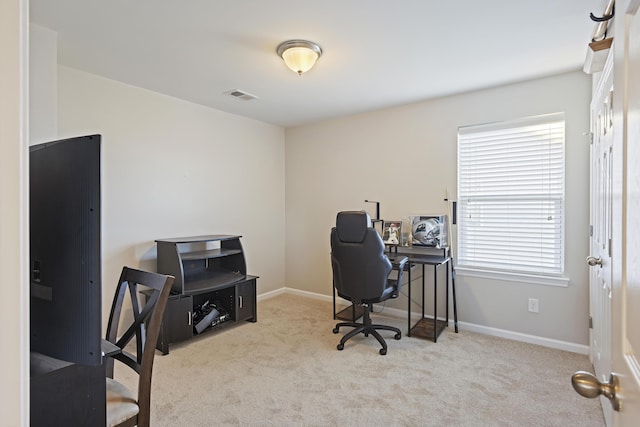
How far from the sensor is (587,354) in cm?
290

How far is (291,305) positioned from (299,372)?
5.70 feet

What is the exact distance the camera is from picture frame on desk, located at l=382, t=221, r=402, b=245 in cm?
375

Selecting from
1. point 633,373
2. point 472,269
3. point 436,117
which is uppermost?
point 436,117

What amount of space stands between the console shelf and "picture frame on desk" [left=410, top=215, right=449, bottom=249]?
5.84 feet

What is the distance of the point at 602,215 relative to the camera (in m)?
2.07

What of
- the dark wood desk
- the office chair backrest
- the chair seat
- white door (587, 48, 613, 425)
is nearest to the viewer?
the chair seat

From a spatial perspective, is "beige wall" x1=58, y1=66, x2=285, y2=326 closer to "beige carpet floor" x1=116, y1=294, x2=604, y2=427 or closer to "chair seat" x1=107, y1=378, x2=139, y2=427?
"beige carpet floor" x1=116, y1=294, x2=604, y2=427

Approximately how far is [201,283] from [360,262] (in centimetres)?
156

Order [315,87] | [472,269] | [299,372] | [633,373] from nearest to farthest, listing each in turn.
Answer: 1. [633,373]
2. [299,372]
3. [315,87]
4. [472,269]

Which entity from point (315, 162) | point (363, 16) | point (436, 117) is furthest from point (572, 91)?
point (315, 162)

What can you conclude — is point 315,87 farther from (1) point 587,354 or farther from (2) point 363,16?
(1) point 587,354

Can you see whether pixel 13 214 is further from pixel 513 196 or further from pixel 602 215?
pixel 513 196

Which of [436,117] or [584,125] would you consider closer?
[584,125]

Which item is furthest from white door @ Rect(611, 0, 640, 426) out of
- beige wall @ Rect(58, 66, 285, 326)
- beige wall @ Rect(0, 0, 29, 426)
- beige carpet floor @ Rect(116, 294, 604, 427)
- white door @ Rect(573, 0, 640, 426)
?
beige wall @ Rect(58, 66, 285, 326)
